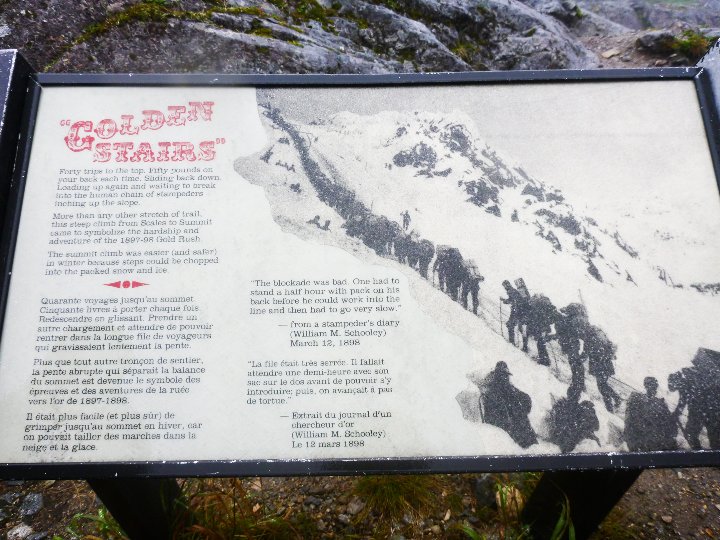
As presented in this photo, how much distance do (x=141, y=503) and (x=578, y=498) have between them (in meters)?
2.05

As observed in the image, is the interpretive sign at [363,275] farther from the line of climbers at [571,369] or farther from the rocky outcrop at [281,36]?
the rocky outcrop at [281,36]

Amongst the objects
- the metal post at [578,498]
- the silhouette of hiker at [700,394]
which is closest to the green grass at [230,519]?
the metal post at [578,498]

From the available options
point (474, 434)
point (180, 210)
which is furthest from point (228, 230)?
point (474, 434)

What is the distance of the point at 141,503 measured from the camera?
2.09m

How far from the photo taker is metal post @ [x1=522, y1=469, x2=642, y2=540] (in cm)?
198

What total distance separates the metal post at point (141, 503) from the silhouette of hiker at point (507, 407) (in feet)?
5.03

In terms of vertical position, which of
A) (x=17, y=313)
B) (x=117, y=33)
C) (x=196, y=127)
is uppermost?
(x=117, y=33)

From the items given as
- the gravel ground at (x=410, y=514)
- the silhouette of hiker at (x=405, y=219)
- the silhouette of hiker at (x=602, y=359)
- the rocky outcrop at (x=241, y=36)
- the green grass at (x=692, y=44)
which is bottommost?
the gravel ground at (x=410, y=514)

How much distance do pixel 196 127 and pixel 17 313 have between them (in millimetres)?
1039

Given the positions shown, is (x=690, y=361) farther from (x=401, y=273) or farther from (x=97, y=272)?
(x=97, y=272)

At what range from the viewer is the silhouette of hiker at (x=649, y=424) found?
5.55 feet

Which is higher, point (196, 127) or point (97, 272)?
point (196, 127)

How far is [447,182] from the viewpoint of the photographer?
6.53ft

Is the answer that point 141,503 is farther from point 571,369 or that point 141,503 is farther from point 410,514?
point 571,369
